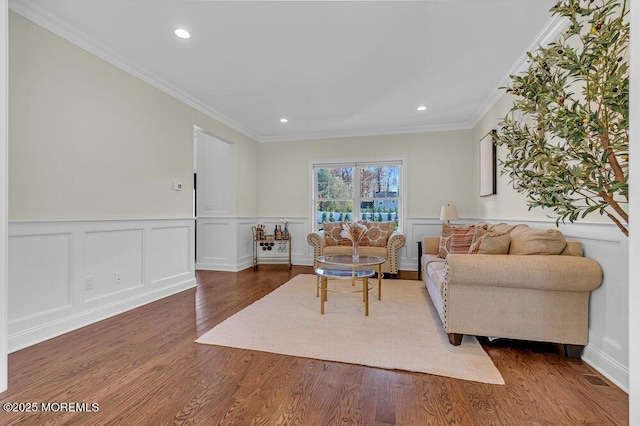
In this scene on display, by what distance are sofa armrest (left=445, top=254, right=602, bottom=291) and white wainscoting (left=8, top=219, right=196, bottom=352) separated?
3107mm

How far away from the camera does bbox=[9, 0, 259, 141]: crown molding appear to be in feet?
7.32

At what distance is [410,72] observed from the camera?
3.24 metres

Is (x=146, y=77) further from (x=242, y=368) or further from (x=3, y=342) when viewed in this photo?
(x=242, y=368)

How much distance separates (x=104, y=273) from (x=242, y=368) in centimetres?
187

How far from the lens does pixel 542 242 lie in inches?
86.0

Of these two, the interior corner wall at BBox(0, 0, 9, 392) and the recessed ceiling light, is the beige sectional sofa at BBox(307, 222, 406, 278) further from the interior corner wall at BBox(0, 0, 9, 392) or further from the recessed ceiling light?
the interior corner wall at BBox(0, 0, 9, 392)

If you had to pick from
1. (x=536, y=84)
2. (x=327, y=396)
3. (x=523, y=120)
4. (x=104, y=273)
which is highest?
(x=523, y=120)

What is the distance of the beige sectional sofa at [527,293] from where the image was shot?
1990 millimetres

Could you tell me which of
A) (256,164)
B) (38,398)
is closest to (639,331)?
(38,398)

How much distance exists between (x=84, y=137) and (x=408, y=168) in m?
4.62

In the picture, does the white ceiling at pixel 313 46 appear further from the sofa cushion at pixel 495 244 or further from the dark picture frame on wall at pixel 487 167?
the sofa cushion at pixel 495 244

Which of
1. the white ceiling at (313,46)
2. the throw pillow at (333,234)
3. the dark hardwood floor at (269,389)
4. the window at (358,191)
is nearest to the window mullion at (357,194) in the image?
the window at (358,191)

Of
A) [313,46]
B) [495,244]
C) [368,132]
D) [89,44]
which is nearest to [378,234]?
[368,132]

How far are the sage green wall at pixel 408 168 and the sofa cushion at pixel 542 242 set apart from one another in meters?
2.92
